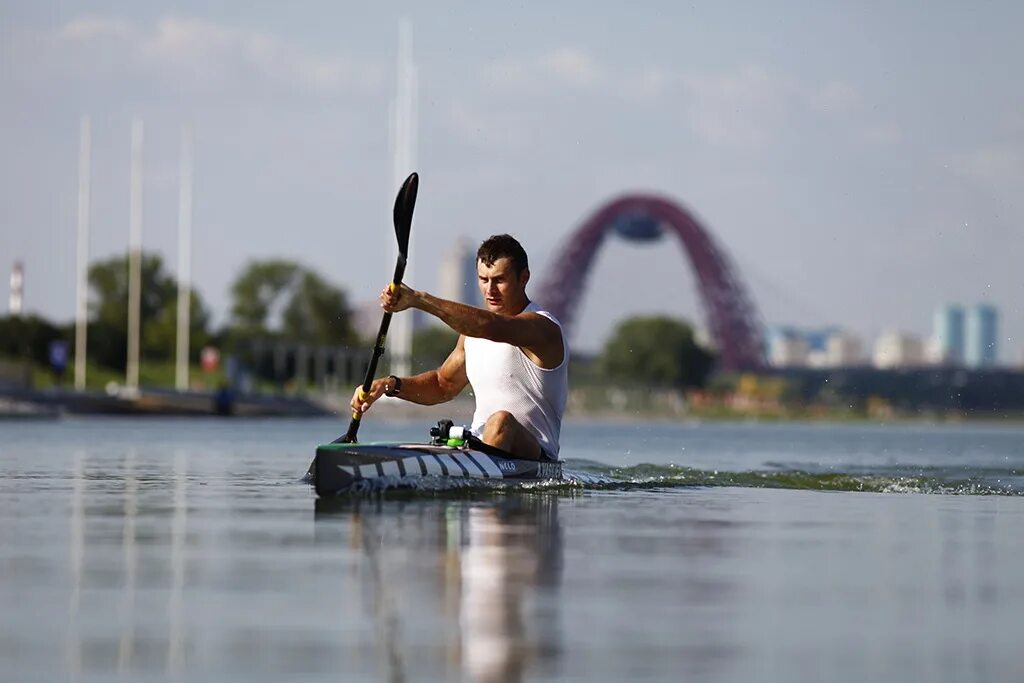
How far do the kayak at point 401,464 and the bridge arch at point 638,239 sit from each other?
447ft

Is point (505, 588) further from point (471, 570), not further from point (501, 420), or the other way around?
point (501, 420)

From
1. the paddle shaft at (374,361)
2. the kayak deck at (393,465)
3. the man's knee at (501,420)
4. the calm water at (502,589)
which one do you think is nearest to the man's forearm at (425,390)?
the paddle shaft at (374,361)

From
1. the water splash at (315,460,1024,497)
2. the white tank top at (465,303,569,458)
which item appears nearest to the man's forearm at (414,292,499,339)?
the white tank top at (465,303,569,458)

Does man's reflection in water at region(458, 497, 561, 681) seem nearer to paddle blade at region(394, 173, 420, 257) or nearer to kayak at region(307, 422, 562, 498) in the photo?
kayak at region(307, 422, 562, 498)

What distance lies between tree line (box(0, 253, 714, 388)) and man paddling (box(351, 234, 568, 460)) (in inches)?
4242

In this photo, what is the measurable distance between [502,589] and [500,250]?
7.17 meters

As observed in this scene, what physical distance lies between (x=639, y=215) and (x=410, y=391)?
5562 inches

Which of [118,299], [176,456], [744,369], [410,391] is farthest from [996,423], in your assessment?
[410,391]

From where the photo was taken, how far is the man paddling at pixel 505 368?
15.4 m

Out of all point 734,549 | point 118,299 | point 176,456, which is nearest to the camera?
point 734,549

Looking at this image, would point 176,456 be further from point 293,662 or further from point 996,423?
point 996,423

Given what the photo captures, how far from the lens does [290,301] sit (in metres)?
168

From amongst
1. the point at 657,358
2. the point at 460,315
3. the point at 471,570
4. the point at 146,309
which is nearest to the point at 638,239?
the point at 657,358

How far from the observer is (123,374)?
14112 cm
